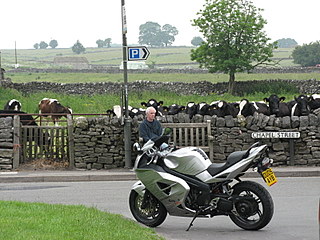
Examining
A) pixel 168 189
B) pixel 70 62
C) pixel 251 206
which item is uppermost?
pixel 70 62

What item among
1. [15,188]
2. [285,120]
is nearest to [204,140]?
[285,120]

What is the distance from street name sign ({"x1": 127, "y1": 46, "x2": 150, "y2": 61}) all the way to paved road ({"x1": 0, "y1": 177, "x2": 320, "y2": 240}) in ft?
11.7

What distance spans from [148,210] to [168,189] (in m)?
0.64

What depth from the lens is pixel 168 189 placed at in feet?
36.4

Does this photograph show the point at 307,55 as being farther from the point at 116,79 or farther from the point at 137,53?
the point at 137,53

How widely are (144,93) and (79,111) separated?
12.0m

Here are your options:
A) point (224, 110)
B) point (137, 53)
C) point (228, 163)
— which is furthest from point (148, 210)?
point (224, 110)

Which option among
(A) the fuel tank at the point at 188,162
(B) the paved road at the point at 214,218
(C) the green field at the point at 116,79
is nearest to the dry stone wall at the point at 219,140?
(B) the paved road at the point at 214,218

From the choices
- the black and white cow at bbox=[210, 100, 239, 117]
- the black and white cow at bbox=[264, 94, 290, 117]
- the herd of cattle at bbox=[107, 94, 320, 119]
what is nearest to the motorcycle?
the herd of cattle at bbox=[107, 94, 320, 119]

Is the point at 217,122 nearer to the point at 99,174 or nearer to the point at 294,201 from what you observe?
the point at 99,174

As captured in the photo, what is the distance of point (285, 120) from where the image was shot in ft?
64.8

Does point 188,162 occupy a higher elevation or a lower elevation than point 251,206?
higher

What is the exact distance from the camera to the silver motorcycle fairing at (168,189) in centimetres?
1091

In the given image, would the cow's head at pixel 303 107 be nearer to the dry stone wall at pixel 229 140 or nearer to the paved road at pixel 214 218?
the dry stone wall at pixel 229 140
